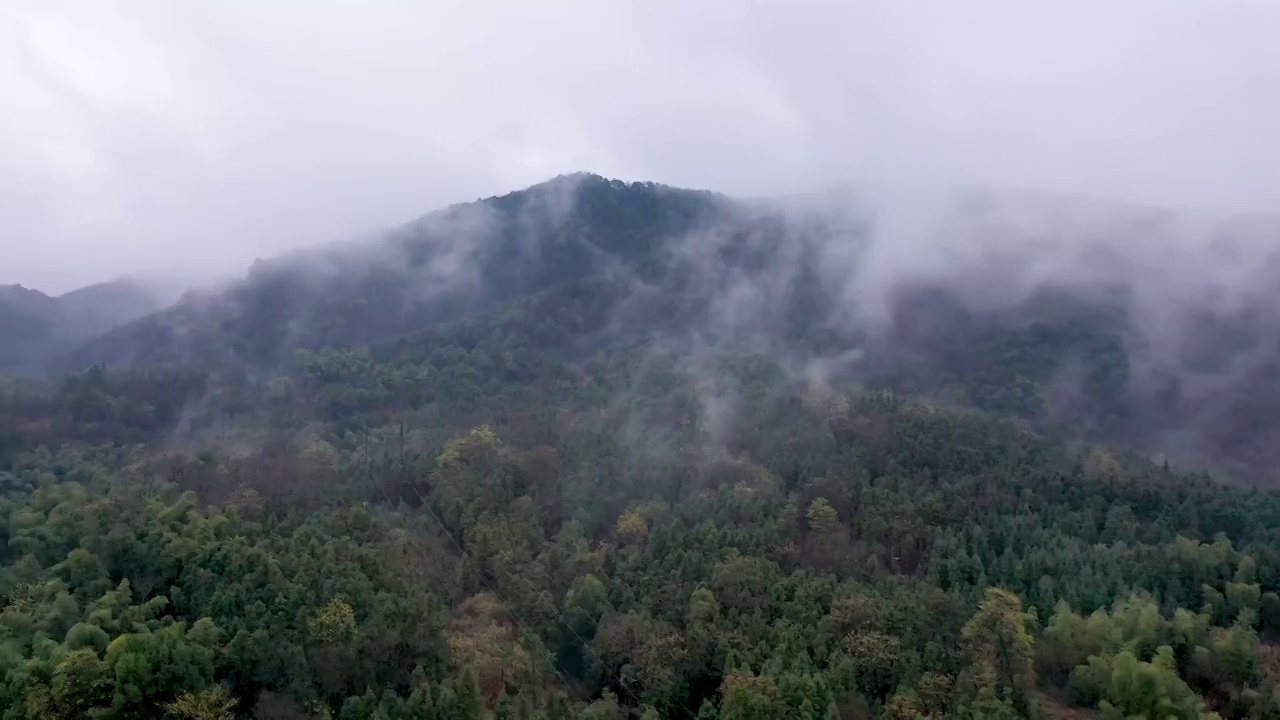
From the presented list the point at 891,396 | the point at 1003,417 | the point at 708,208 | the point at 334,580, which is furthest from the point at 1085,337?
the point at 334,580

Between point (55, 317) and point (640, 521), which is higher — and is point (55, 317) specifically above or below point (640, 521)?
above

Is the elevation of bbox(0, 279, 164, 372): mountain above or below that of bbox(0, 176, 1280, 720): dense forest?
above

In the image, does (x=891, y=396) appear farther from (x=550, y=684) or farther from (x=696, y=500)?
(x=550, y=684)

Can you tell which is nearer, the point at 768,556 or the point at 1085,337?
the point at 768,556

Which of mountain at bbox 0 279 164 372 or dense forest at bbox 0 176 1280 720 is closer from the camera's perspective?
dense forest at bbox 0 176 1280 720

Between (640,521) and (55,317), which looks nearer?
(640,521)
